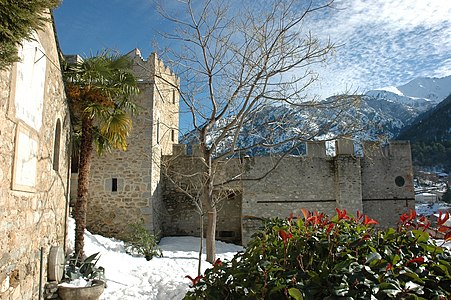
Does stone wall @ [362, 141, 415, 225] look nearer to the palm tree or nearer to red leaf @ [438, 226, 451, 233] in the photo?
the palm tree

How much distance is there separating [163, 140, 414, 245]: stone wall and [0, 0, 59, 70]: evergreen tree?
11136 millimetres

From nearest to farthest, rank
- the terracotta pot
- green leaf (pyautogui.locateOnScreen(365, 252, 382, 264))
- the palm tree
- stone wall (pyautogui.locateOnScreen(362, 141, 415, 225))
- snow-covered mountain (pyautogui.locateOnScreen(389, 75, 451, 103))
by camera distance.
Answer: green leaf (pyautogui.locateOnScreen(365, 252, 382, 264)), the terracotta pot, the palm tree, stone wall (pyautogui.locateOnScreen(362, 141, 415, 225)), snow-covered mountain (pyautogui.locateOnScreen(389, 75, 451, 103))

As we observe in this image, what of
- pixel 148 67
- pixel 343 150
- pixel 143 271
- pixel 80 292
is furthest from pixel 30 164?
pixel 343 150

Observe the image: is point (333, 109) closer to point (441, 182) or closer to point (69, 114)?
point (69, 114)

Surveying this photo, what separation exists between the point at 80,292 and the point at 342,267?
532cm

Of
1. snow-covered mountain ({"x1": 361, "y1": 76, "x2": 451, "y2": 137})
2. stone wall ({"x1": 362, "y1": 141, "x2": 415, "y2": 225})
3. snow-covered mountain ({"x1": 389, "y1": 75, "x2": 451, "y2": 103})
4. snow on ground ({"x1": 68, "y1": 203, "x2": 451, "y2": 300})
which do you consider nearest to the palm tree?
snow on ground ({"x1": 68, "y1": 203, "x2": 451, "y2": 300})

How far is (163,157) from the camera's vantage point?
14.4 meters

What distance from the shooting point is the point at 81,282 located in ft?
20.6

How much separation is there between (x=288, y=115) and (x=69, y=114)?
16.2ft

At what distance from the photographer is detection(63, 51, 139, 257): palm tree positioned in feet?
25.5

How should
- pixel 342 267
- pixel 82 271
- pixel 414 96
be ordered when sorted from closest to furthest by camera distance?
pixel 342 267, pixel 82 271, pixel 414 96

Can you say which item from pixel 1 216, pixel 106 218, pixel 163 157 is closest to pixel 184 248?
pixel 106 218

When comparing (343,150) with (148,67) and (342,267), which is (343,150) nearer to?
(148,67)

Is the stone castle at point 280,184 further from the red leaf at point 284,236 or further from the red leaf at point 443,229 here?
the red leaf at point 443,229
